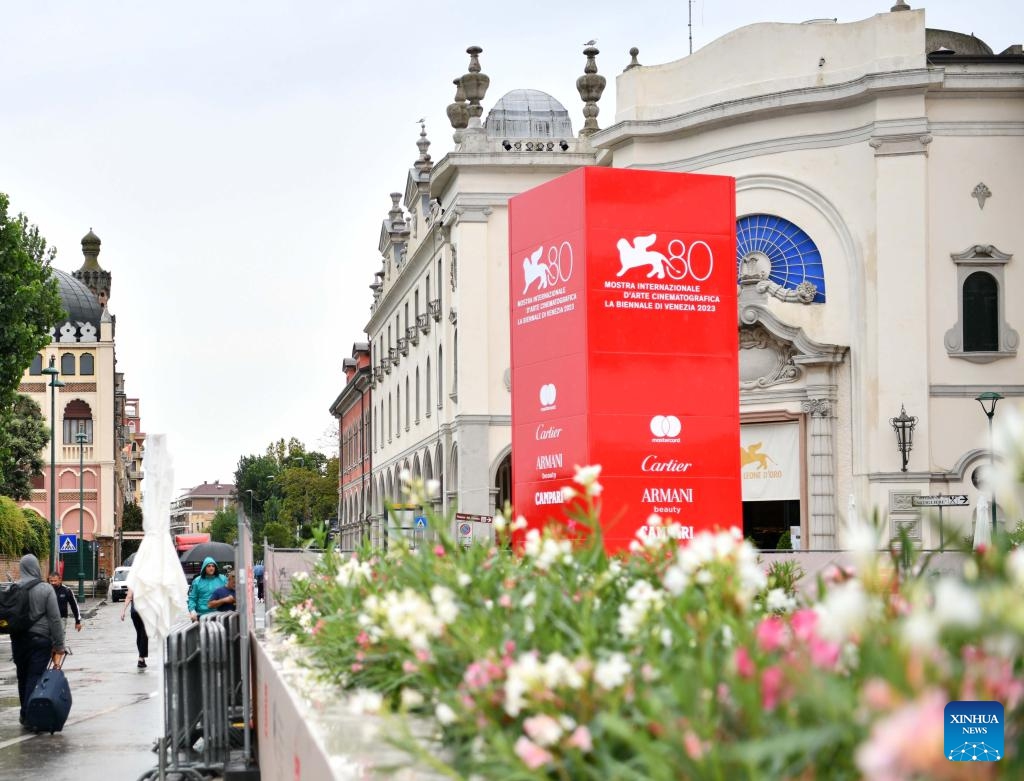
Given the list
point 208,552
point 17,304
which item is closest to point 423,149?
point 208,552

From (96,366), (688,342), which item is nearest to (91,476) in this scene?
(96,366)

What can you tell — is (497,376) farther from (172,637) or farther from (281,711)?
(281,711)

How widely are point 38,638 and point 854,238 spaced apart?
2844 cm

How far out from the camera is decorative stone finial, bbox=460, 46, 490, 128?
Result: 50500mm

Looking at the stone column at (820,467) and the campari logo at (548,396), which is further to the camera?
the stone column at (820,467)

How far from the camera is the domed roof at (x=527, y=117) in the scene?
180 feet

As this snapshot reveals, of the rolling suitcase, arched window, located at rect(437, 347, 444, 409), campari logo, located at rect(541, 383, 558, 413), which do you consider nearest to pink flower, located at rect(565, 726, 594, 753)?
the rolling suitcase

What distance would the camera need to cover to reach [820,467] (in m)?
40.2

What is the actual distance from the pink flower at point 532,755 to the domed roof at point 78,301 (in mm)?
108274

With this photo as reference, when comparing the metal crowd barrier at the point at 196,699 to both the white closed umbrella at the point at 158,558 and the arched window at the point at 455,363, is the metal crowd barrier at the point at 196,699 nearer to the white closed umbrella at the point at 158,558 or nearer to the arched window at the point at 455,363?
the white closed umbrella at the point at 158,558

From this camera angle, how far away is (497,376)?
160 ft

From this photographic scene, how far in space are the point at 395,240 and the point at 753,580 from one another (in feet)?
226

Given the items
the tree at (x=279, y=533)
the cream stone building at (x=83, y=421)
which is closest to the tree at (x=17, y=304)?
the cream stone building at (x=83, y=421)

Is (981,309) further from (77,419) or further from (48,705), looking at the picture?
(77,419)
